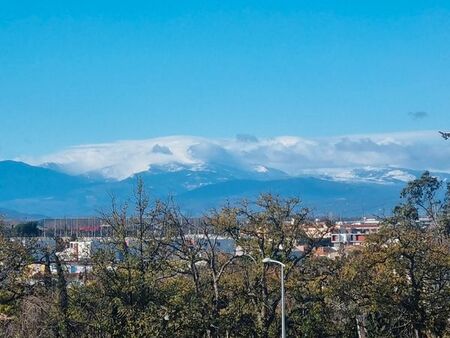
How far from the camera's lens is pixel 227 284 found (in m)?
31.9

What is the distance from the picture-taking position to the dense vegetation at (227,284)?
28.9 m

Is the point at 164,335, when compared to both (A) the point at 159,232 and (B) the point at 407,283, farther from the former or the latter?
(B) the point at 407,283

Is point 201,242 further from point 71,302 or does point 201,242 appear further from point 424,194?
point 424,194

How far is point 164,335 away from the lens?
28734 mm

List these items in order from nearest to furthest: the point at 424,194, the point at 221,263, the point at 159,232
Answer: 1. the point at 159,232
2. the point at 221,263
3. the point at 424,194

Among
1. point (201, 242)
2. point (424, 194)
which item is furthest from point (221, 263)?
point (424, 194)

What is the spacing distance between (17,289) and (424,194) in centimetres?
5803

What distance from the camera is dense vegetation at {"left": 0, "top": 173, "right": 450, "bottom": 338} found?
28.9 metres

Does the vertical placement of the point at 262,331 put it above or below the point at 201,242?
below

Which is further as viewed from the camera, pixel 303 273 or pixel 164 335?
pixel 303 273

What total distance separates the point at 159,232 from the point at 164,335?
3704 mm

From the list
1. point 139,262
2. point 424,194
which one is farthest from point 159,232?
point 424,194

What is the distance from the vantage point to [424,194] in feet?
270

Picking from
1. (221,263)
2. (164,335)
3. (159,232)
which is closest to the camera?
(164,335)
